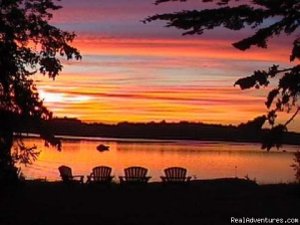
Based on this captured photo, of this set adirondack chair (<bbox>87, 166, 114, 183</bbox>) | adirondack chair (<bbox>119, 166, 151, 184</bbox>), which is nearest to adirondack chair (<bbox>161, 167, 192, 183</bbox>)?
adirondack chair (<bbox>119, 166, 151, 184</bbox>)

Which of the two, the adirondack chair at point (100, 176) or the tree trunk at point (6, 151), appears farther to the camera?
the adirondack chair at point (100, 176)

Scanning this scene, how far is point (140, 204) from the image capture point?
2289 centimetres

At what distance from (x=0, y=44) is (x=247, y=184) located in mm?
15171

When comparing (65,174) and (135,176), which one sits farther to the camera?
(65,174)

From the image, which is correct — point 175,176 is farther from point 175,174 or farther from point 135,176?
point 135,176

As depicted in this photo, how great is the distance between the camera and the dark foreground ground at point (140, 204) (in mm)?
19219

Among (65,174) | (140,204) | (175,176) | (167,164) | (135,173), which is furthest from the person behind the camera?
(167,164)

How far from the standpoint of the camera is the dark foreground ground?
757 inches

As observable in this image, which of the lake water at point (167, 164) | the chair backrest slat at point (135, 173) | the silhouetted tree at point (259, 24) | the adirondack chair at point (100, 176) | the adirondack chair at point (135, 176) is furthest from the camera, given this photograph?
the lake water at point (167, 164)

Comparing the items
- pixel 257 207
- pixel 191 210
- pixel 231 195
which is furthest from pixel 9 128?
pixel 231 195

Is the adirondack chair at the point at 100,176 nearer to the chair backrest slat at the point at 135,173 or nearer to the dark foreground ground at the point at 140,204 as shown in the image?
the dark foreground ground at the point at 140,204

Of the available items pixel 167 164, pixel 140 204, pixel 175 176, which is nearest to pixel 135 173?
pixel 175 176

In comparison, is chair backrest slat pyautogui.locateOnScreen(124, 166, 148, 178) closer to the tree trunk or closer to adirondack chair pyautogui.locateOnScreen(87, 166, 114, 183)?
adirondack chair pyautogui.locateOnScreen(87, 166, 114, 183)

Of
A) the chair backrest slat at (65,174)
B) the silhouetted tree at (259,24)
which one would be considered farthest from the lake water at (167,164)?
the silhouetted tree at (259,24)
